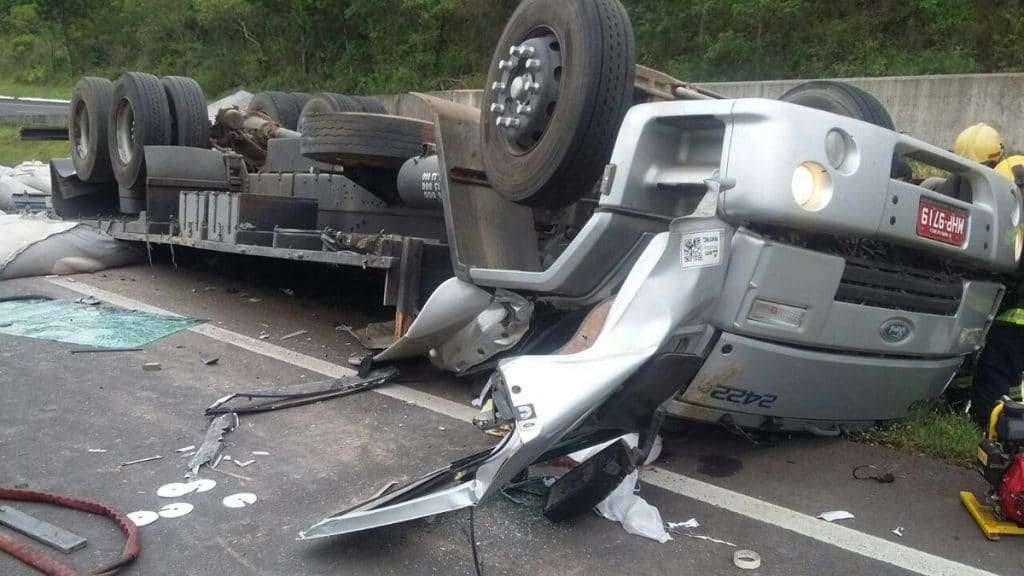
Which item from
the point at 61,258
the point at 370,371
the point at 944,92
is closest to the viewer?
the point at 370,371

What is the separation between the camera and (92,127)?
27.1 ft

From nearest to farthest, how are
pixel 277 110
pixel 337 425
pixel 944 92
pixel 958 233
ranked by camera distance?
1. pixel 958 233
2. pixel 337 425
3. pixel 277 110
4. pixel 944 92

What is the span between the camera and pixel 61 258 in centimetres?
801

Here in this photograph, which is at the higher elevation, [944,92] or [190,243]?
[944,92]

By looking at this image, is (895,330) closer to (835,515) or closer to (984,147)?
(835,515)

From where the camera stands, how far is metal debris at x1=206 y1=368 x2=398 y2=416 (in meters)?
4.17

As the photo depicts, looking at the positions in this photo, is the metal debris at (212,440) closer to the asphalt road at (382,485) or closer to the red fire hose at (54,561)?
the asphalt road at (382,485)

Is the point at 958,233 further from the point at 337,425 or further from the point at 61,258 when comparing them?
the point at 61,258

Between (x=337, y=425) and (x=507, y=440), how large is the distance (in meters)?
1.56

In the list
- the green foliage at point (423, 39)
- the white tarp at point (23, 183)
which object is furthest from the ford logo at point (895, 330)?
the white tarp at point (23, 183)

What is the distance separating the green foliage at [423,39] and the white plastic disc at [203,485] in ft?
39.7

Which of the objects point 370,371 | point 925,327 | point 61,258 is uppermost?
point 925,327

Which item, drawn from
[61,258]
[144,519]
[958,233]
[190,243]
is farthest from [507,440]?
[61,258]

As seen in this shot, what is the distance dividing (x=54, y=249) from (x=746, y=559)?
7.29 meters
